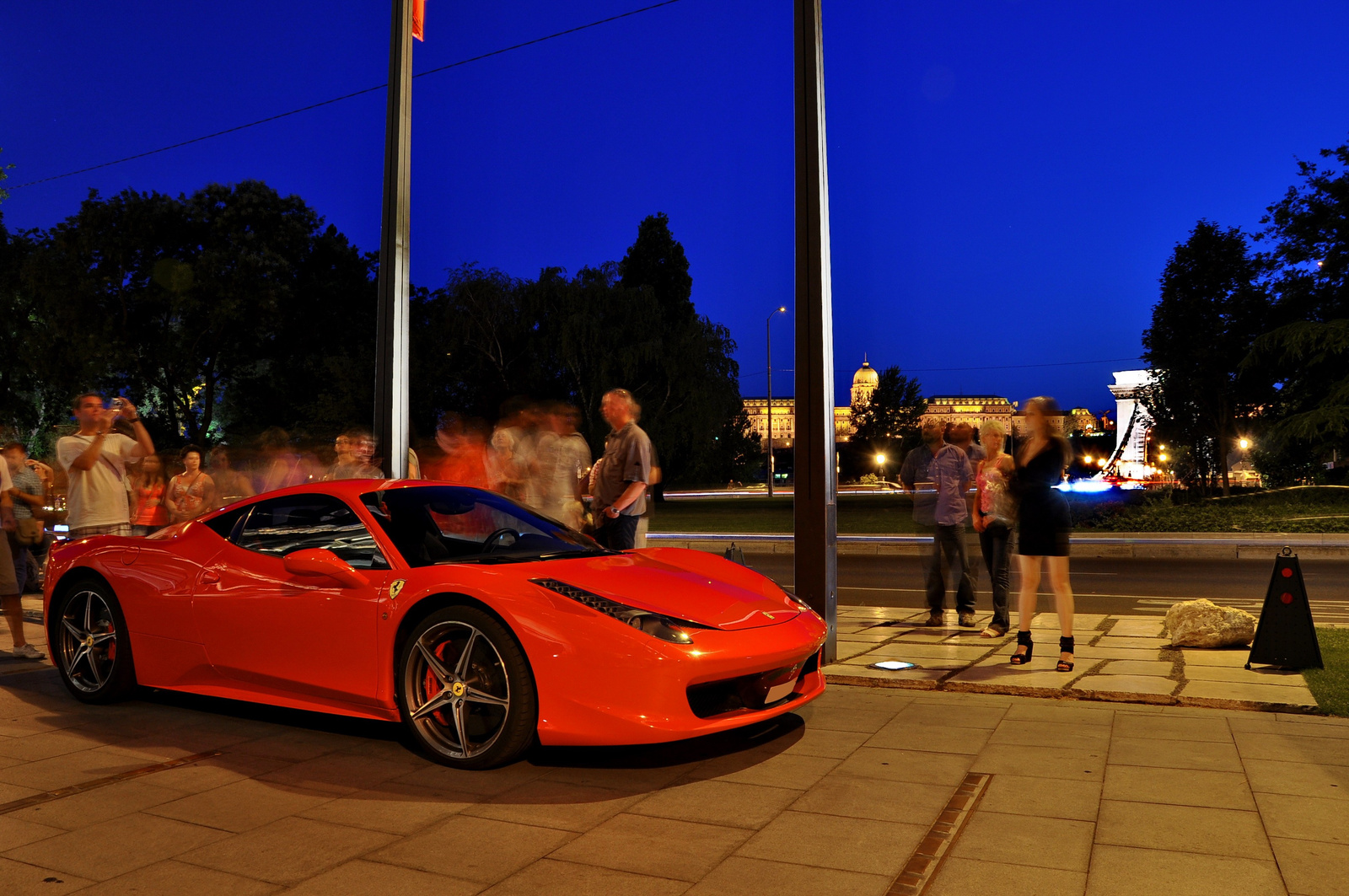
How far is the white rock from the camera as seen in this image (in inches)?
292

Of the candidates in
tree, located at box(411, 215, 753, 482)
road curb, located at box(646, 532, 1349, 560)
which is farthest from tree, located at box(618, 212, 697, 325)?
road curb, located at box(646, 532, 1349, 560)

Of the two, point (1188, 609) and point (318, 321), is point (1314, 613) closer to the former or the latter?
point (1188, 609)

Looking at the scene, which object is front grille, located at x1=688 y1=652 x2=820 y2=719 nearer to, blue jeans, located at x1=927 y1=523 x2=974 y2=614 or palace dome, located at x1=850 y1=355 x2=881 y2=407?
blue jeans, located at x1=927 y1=523 x2=974 y2=614

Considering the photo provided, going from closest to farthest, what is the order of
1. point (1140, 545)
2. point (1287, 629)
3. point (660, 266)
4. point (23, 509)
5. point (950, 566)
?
point (1287, 629), point (23, 509), point (950, 566), point (1140, 545), point (660, 266)

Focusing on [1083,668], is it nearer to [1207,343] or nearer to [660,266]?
[1207,343]

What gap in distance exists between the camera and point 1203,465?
34.9 m

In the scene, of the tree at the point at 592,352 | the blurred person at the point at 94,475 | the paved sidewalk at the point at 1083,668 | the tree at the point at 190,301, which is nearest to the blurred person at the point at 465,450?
the blurred person at the point at 94,475

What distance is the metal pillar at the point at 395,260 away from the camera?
888 centimetres

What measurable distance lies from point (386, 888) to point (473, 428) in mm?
6385

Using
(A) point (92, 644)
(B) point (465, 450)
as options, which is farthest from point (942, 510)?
(A) point (92, 644)

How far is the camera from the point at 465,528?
513 centimetres

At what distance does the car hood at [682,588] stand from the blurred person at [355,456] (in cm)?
352

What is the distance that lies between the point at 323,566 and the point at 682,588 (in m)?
1.59

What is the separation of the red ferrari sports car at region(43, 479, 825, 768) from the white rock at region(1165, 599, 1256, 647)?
3.97 m
